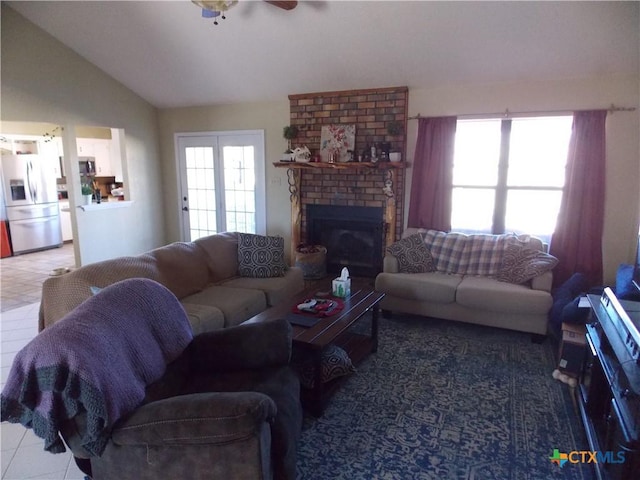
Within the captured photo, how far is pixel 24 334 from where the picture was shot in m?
3.58

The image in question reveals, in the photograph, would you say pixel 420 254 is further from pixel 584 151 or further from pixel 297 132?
pixel 297 132

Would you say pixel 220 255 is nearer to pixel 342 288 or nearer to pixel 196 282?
pixel 196 282

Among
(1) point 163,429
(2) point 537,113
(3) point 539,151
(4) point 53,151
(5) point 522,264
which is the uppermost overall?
(2) point 537,113

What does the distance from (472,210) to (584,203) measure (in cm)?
104

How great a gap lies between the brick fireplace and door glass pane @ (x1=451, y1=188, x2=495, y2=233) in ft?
2.02

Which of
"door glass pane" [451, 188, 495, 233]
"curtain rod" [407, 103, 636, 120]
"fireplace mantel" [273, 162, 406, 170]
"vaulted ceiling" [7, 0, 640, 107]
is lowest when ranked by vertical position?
"door glass pane" [451, 188, 495, 233]

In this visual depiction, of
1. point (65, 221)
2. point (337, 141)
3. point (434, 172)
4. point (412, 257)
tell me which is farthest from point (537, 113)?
point (65, 221)

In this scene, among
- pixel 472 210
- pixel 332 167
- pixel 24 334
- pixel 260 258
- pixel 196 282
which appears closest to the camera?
pixel 196 282

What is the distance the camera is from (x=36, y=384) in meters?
1.34

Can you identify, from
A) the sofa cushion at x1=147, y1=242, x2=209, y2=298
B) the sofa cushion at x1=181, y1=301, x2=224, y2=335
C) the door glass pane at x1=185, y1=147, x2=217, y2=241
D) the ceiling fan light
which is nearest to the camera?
the ceiling fan light

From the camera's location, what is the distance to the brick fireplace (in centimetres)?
462

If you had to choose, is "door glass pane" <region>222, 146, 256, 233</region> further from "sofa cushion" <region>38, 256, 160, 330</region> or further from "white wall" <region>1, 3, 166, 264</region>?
"sofa cushion" <region>38, 256, 160, 330</region>

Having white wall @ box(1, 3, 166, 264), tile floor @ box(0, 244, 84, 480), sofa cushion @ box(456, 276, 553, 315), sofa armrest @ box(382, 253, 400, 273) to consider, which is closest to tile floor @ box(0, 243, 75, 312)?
tile floor @ box(0, 244, 84, 480)

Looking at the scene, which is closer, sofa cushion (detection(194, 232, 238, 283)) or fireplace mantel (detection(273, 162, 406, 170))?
sofa cushion (detection(194, 232, 238, 283))
